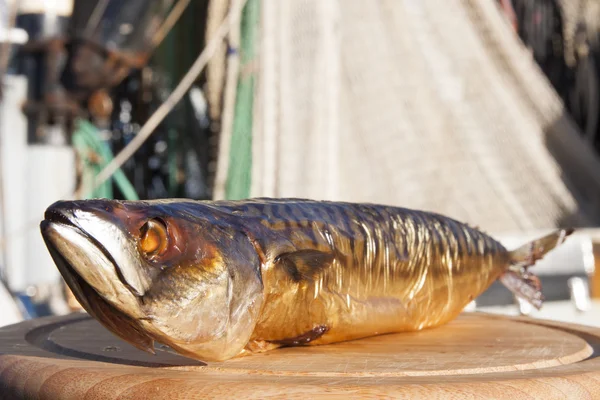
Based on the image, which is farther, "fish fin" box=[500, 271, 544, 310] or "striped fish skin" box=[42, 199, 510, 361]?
"fish fin" box=[500, 271, 544, 310]

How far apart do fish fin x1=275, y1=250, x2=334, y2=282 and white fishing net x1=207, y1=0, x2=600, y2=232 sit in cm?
170

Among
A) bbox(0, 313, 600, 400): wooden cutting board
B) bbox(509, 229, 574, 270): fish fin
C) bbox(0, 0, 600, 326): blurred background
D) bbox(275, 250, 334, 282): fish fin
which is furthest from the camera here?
bbox(0, 0, 600, 326): blurred background

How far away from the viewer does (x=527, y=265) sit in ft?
2.93

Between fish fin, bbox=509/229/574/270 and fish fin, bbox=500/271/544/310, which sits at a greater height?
fish fin, bbox=509/229/574/270

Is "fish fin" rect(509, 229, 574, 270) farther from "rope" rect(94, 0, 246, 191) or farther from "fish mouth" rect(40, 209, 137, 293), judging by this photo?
"rope" rect(94, 0, 246, 191)

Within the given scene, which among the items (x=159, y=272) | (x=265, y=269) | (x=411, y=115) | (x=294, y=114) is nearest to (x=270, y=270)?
(x=265, y=269)

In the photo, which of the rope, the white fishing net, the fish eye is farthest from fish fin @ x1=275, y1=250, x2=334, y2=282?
the rope

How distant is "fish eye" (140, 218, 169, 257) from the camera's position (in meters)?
0.57

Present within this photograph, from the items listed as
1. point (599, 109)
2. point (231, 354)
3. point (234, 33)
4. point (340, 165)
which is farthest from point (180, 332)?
point (599, 109)

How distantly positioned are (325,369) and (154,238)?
5.7 inches

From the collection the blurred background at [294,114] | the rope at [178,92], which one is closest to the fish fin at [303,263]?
the blurred background at [294,114]

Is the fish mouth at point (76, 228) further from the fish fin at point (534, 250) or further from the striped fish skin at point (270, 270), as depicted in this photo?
the fish fin at point (534, 250)

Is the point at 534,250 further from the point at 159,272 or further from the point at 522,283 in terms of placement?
the point at 159,272

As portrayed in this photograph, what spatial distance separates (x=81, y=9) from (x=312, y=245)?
2354 millimetres
